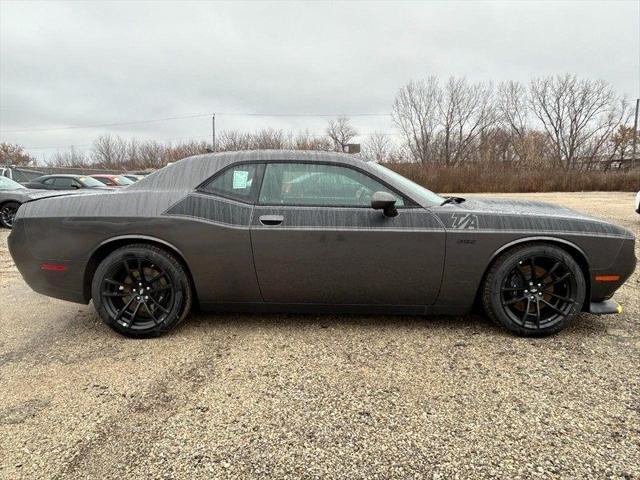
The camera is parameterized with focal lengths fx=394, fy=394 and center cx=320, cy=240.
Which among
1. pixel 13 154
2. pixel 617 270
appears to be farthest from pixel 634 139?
pixel 13 154

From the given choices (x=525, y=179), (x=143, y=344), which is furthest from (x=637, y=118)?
(x=143, y=344)

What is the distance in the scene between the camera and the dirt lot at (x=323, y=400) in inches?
68.4

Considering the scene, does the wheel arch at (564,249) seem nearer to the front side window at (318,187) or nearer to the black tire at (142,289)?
the front side window at (318,187)

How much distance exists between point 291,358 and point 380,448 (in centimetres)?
99

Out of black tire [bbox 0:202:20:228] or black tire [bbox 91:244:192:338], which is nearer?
black tire [bbox 91:244:192:338]

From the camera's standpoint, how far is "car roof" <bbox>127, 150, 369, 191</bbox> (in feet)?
10.0

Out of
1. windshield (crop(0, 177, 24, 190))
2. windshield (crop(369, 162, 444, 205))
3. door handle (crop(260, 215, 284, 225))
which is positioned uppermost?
windshield (crop(369, 162, 444, 205))

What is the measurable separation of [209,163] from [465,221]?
2016 millimetres

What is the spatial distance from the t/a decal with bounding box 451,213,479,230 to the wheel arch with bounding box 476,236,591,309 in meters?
0.26

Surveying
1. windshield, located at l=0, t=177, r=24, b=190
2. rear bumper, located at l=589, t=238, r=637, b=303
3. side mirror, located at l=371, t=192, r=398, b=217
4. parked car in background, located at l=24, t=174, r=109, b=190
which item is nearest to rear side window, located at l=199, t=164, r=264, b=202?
side mirror, located at l=371, t=192, r=398, b=217

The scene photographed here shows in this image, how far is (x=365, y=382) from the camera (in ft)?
7.73

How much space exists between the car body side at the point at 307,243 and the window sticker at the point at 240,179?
0.12 meters

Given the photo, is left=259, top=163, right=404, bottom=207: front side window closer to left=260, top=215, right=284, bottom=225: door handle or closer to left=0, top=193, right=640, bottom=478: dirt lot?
left=260, top=215, right=284, bottom=225: door handle

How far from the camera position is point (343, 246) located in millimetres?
2871
